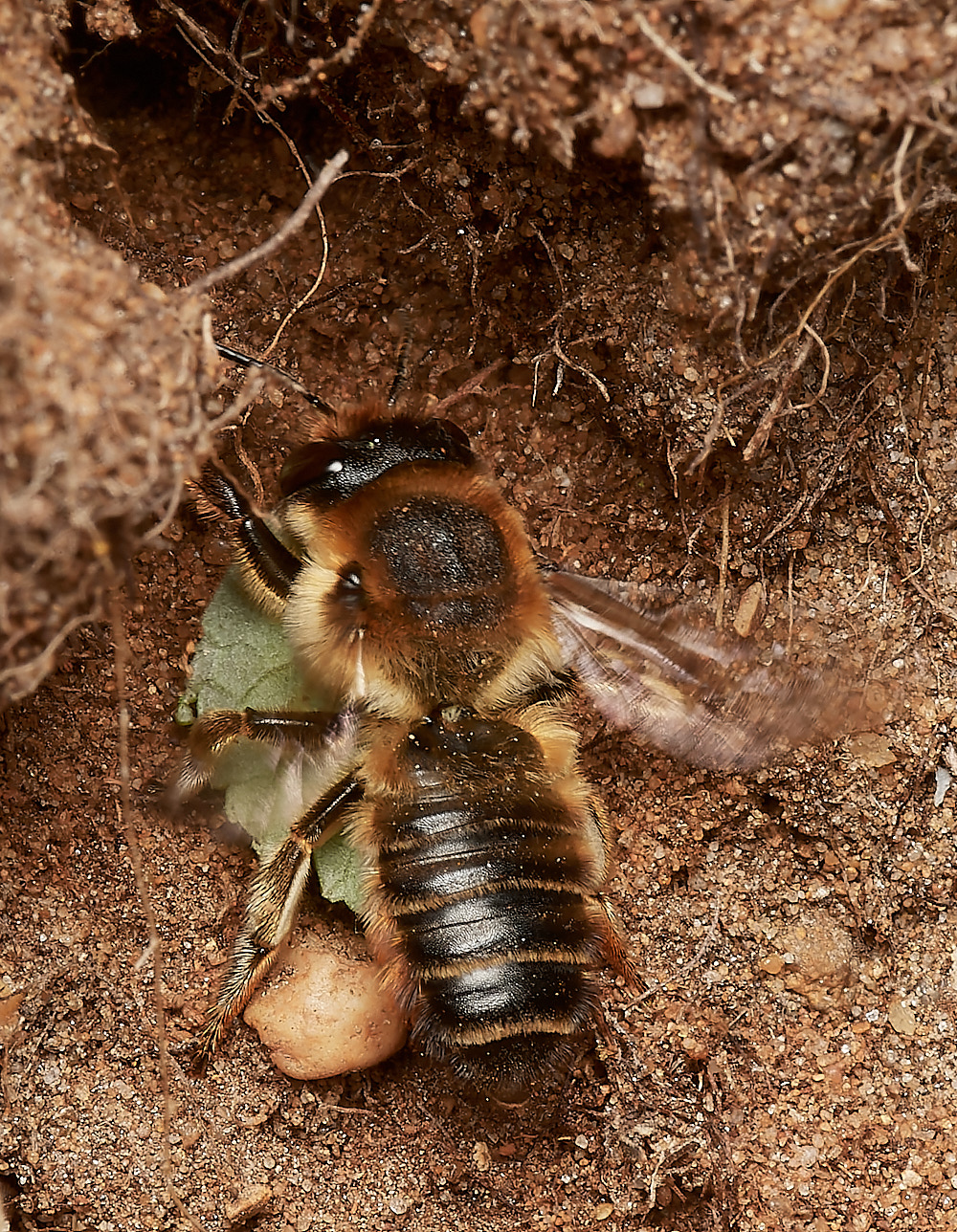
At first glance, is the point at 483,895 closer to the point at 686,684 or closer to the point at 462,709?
the point at 462,709

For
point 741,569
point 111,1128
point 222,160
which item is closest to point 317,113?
point 222,160

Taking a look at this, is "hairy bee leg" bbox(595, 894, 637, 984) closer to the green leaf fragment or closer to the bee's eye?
the green leaf fragment

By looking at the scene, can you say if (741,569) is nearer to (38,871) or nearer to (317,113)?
(317,113)

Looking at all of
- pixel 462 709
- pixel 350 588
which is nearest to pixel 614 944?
pixel 462 709

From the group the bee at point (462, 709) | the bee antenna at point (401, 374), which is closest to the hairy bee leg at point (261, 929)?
the bee at point (462, 709)

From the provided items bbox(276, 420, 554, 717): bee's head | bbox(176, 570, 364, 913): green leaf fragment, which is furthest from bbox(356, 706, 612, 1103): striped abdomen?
bbox(176, 570, 364, 913): green leaf fragment

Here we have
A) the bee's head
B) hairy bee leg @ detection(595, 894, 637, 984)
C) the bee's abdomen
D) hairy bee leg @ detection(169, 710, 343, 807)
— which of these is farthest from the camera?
hairy bee leg @ detection(595, 894, 637, 984)
